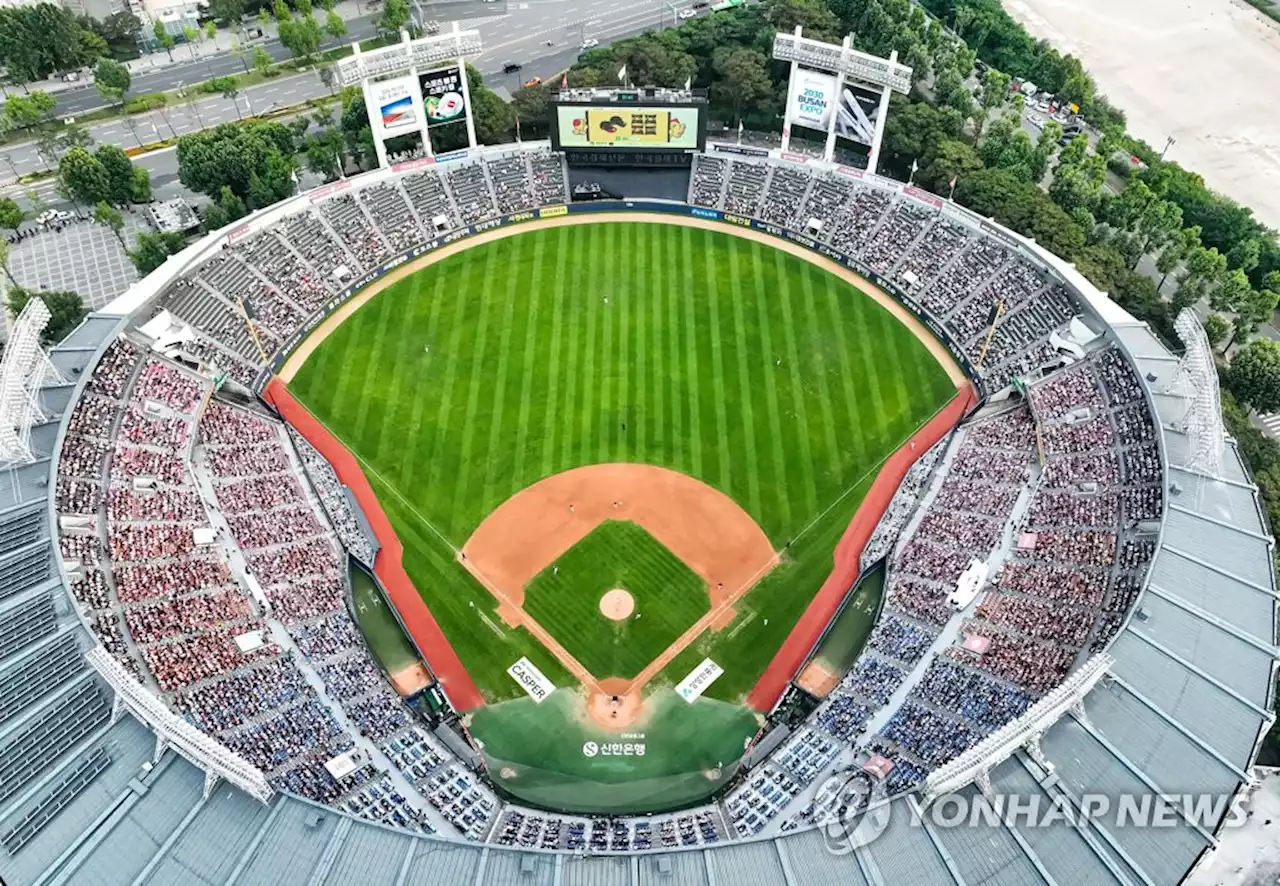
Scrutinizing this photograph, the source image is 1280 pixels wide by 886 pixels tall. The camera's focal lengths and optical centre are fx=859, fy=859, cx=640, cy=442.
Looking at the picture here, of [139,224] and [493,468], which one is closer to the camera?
[493,468]

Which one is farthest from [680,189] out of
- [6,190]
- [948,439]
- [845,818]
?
[6,190]

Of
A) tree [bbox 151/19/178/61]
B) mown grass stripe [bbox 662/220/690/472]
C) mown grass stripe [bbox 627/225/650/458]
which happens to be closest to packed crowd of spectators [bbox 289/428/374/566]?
mown grass stripe [bbox 627/225/650/458]

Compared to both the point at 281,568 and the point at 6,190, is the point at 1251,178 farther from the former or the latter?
the point at 6,190

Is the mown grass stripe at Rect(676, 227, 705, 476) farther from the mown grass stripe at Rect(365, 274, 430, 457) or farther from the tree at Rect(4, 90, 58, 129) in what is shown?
the tree at Rect(4, 90, 58, 129)

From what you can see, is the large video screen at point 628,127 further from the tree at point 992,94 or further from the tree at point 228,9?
the tree at point 228,9

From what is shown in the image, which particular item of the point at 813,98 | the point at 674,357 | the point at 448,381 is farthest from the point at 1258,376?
the point at 448,381

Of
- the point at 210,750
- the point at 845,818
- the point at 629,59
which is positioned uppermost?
the point at 629,59

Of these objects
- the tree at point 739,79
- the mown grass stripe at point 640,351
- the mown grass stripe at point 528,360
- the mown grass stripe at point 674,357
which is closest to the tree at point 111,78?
the mown grass stripe at point 528,360
